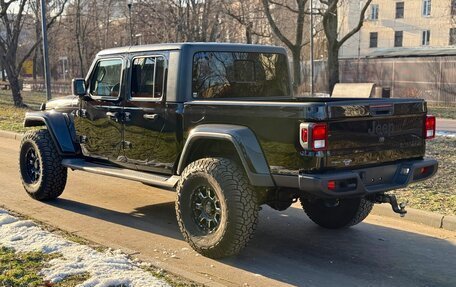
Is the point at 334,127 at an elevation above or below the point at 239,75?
below

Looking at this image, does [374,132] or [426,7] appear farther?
[426,7]

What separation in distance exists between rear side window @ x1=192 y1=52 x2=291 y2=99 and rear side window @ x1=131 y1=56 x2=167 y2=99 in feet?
1.28

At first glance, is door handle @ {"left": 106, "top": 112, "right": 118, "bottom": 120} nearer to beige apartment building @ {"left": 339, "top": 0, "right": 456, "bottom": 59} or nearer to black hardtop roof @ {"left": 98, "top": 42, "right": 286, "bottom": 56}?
black hardtop roof @ {"left": 98, "top": 42, "right": 286, "bottom": 56}

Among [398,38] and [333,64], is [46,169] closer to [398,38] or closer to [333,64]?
[333,64]

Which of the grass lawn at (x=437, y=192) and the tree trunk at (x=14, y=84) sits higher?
the tree trunk at (x=14, y=84)

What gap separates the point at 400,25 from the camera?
198ft

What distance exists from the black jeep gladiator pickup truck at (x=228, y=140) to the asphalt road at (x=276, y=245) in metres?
0.28

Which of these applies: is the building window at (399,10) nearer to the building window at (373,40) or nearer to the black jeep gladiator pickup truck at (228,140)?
the building window at (373,40)

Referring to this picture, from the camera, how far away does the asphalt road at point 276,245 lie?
465 cm

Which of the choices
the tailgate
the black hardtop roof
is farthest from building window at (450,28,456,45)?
the tailgate

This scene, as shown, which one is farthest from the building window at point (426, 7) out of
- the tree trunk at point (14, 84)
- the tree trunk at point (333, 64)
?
the tree trunk at point (14, 84)

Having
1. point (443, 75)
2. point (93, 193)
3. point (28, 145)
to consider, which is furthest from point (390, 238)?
point (443, 75)

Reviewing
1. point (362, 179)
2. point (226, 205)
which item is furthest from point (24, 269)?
point (362, 179)

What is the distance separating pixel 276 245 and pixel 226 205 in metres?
1.05
